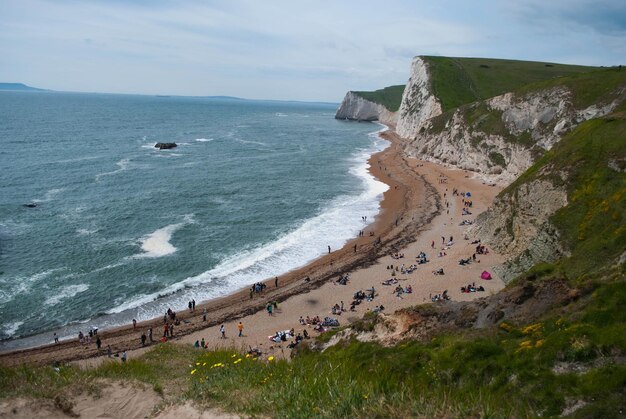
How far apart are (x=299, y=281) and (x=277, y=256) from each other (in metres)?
6.15

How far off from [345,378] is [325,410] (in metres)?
2.21

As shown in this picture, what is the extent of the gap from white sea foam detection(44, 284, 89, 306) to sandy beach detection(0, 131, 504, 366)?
6277 mm

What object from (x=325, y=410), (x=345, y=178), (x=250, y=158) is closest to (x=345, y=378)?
(x=325, y=410)

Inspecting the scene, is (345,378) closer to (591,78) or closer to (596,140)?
(596,140)

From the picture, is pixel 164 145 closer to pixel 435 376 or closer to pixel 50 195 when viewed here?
pixel 50 195

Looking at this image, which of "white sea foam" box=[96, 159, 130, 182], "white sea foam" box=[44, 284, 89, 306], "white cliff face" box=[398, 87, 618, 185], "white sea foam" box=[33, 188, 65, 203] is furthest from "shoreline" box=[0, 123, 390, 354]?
"white cliff face" box=[398, 87, 618, 185]

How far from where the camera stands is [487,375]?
14.3 meters

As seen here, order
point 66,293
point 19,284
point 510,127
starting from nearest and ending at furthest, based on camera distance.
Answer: point 66,293, point 19,284, point 510,127

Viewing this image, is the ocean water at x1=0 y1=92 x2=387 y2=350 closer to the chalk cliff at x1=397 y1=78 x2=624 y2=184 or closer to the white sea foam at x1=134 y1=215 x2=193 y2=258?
the white sea foam at x1=134 y1=215 x2=193 y2=258

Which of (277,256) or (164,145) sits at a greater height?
(164,145)

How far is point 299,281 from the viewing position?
41.9 metres

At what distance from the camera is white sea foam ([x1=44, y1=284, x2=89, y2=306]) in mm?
36753

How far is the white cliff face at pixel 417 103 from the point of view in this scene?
120 meters

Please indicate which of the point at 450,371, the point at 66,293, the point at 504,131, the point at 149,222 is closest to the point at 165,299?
the point at 66,293
